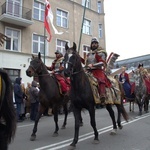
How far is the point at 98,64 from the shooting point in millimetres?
6250

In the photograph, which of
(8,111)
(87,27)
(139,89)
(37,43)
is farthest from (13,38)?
(8,111)

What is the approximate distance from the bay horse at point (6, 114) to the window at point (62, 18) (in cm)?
2362

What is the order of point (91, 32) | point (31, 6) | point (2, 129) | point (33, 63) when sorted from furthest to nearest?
1. point (91, 32)
2. point (31, 6)
3. point (33, 63)
4. point (2, 129)

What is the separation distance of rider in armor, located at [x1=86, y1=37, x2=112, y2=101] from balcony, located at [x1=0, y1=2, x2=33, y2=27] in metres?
14.8

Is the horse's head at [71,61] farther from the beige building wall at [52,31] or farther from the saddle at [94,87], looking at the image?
the beige building wall at [52,31]

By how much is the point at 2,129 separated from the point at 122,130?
5.94 m

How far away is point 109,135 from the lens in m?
6.62

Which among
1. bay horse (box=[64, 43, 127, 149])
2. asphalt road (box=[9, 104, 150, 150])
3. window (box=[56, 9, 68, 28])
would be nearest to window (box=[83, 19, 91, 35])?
window (box=[56, 9, 68, 28])

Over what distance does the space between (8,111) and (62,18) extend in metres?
24.4

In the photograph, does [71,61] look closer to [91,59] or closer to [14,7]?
[91,59]

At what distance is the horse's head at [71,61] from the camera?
525 cm

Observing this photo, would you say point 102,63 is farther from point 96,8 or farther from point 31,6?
point 96,8

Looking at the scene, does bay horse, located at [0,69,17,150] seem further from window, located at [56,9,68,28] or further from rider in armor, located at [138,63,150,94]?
window, located at [56,9,68,28]

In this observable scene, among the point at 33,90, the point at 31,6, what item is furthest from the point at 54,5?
the point at 33,90
